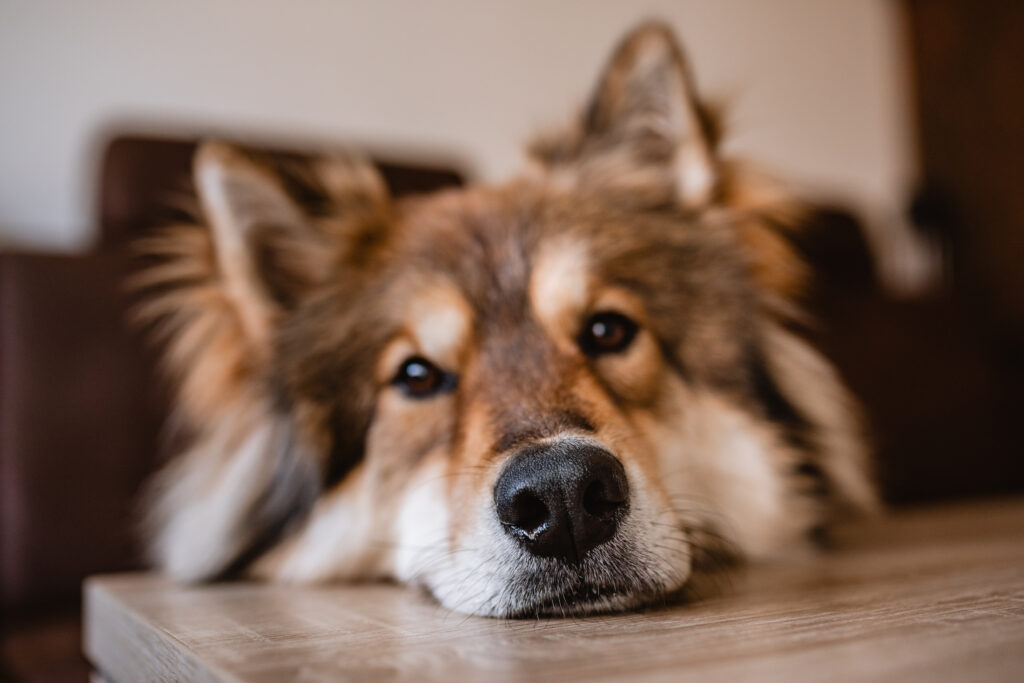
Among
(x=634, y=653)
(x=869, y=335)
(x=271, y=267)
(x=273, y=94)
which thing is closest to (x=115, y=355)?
(x=271, y=267)

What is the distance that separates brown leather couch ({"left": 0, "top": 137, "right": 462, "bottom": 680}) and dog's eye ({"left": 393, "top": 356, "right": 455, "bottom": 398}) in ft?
3.04

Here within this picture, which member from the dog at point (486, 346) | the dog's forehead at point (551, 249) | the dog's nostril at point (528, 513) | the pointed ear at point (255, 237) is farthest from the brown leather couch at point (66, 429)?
the dog's nostril at point (528, 513)

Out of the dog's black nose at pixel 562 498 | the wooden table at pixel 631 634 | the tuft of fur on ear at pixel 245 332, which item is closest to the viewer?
the wooden table at pixel 631 634

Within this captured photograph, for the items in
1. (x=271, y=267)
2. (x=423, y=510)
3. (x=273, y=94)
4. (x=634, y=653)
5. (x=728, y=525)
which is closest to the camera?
(x=634, y=653)

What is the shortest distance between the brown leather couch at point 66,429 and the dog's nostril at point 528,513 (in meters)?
1.25

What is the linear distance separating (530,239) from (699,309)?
1.13ft

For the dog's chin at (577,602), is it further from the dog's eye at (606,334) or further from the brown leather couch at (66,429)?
the brown leather couch at (66,429)

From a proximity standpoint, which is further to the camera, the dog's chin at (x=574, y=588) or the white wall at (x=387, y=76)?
the white wall at (x=387, y=76)

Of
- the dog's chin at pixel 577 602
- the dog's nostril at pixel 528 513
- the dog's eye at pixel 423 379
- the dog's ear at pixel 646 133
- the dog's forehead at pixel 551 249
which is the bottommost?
the dog's chin at pixel 577 602

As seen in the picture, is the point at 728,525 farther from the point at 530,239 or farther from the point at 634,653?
the point at 634,653

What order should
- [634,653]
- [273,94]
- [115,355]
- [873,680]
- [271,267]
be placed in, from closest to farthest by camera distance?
[873,680] < [634,653] < [271,267] < [115,355] < [273,94]

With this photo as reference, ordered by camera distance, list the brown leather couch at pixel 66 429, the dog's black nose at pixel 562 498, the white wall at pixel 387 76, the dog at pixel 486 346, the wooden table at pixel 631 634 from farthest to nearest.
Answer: the white wall at pixel 387 76
the brown leather couch at pixel 66 429
the dog at pixel 486 346
the dog's black nose at pixel 562 498
the wooden table at pixel 631 634

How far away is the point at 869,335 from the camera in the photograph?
10.3 feet

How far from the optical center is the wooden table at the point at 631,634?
0.64 metres
